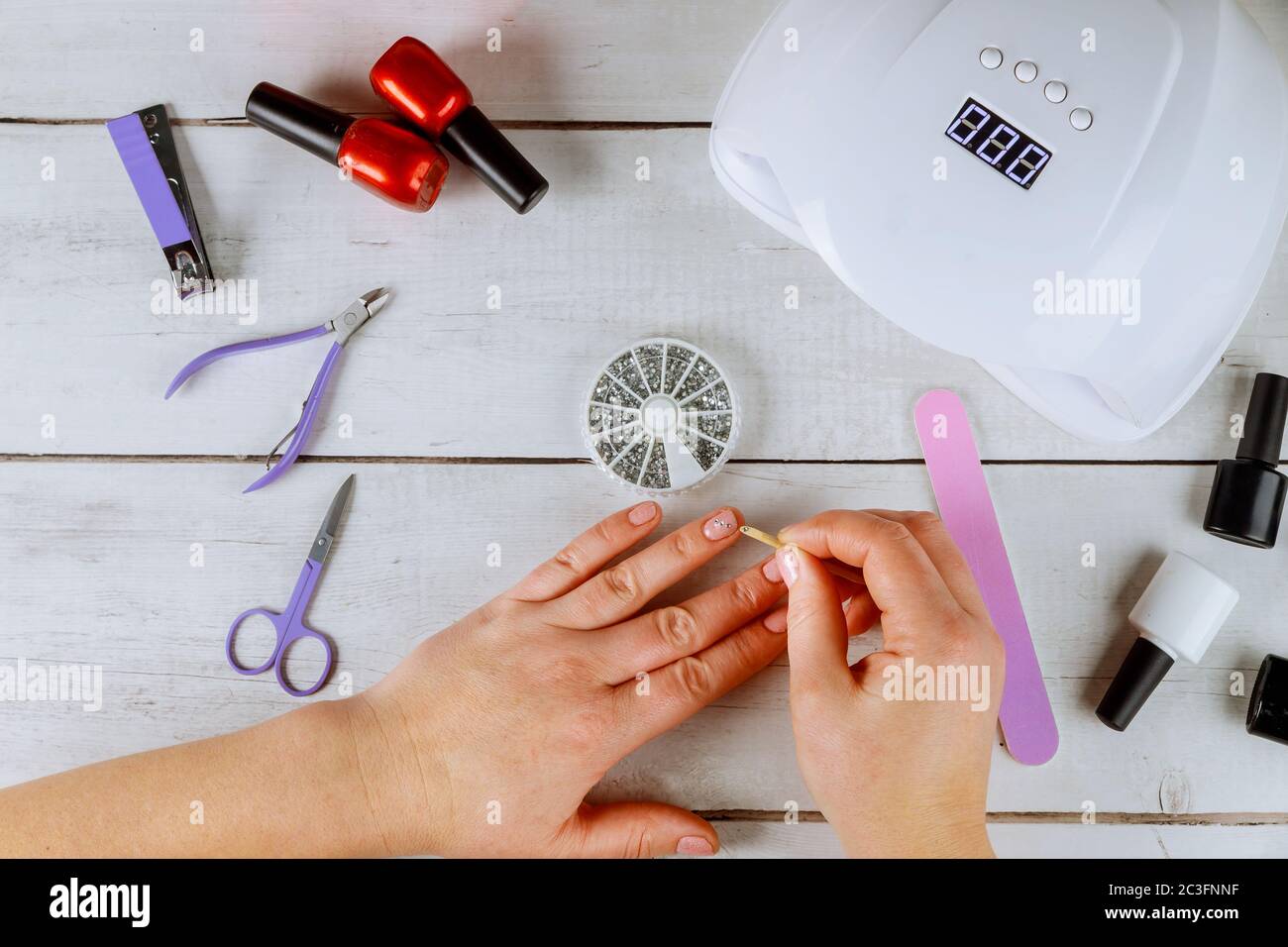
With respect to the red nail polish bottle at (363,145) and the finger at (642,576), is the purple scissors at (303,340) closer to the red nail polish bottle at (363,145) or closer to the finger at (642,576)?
the red nail polish bottle at (363,145)

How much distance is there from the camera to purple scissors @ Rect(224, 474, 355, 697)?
74 cm

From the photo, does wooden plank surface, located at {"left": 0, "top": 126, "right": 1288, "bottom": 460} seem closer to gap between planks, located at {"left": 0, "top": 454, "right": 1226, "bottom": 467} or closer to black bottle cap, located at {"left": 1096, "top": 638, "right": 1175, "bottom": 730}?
gap between planks, located at {"left": 0, "top": 454, "right": 1226, "bottom": 467}

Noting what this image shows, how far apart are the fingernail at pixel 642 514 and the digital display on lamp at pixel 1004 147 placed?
344 millimetres

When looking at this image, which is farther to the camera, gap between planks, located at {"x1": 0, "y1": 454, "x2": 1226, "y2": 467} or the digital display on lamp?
gap between planks, located at {"x1": 0, "y1": 454, "x2": 1226, "y2": 467}

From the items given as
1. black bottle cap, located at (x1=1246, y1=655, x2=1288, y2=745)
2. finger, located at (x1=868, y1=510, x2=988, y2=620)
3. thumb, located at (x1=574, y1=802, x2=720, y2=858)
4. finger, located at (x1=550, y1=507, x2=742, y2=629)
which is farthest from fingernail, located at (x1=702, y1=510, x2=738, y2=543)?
black bottle cap, located at (x1=1246, y1=655, x2=1288, y2=745)

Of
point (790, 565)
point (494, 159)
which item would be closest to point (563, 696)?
point (790, 565)

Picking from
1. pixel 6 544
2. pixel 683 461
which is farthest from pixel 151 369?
pixel 683 461

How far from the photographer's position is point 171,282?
0.77 metres

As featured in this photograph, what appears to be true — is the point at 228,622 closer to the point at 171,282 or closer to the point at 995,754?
the point at 171,282

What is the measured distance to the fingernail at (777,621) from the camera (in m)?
0.71

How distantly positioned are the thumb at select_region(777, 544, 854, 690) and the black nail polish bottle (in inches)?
13.8

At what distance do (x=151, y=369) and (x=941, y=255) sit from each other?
0.65 metres

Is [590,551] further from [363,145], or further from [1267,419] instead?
[1267,419]

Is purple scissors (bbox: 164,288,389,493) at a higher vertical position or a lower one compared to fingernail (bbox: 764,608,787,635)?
higher
